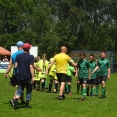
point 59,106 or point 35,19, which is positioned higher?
point 35,19

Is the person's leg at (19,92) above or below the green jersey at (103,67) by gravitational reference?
below

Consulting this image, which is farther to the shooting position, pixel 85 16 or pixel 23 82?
pixel 85 16

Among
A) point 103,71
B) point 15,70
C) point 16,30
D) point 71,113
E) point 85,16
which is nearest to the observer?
point 71,113

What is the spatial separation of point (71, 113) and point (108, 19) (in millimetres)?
58106

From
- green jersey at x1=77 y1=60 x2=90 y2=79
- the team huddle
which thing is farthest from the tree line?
green jersey at x1=77 y1=60 x2=90 y2=79

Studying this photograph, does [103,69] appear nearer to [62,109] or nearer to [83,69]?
[83,69]

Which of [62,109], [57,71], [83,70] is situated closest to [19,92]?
[62,109]

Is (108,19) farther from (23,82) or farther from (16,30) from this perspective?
(23,82)

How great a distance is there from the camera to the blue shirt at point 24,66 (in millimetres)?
11945

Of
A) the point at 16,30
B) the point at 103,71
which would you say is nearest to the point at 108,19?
the point at 16,30

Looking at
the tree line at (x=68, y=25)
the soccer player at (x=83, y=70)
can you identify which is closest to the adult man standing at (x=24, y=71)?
the soccer player at (x=83, y=70)

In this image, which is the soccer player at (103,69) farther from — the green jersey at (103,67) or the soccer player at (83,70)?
the soccer player at (83,70)

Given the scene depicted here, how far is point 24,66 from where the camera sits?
1199 centimetres

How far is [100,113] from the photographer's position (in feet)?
38.3
